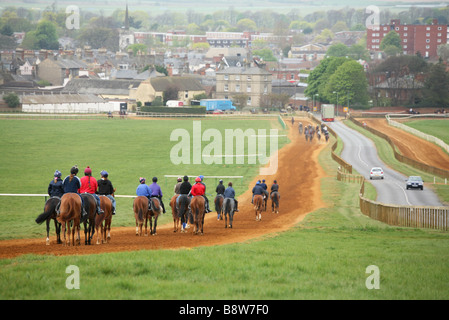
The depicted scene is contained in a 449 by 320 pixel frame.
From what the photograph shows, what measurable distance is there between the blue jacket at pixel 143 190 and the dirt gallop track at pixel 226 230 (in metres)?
1.54

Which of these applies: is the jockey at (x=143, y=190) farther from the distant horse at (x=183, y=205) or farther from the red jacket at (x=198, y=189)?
the red jacket at (x=198, y=189)

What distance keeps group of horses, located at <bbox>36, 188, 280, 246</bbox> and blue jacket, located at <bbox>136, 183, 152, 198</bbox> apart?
0.88 feet

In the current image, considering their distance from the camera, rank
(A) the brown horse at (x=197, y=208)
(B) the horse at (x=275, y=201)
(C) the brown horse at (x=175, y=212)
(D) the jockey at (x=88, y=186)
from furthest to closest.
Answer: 1. (B) the horse at (x=275, y=201)
2. (C) the brown horse at (x=175, y=212)
3. (A) the brown horse at (x=197, y=208)
4. (D) the jockey at (x=88, y=186)

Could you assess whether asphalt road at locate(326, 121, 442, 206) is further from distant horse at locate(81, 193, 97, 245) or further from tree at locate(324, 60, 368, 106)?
tree at locate(324, 60, 368, 106)

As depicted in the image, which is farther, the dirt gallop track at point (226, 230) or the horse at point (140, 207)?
the horse at point (140, 207)

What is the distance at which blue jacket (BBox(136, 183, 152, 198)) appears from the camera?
1022 inches

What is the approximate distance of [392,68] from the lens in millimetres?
155125

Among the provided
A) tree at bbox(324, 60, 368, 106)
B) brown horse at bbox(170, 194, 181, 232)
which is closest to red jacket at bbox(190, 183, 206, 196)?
brown horse at bbox(170, 194, 181, 232)

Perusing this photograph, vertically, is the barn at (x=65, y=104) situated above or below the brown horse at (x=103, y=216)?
above

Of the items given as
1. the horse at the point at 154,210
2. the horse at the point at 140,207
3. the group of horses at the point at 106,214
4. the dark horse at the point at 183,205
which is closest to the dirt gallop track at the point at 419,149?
the group of horses at the point at 106,214

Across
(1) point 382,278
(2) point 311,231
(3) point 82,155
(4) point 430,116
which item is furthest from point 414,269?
(4) point 430,116

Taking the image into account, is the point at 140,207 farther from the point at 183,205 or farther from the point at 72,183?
the point at 72,183

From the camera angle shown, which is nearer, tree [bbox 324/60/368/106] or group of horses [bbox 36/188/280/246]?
group of horses [bbox 36/188/280/246]

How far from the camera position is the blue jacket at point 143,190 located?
2597 cm
